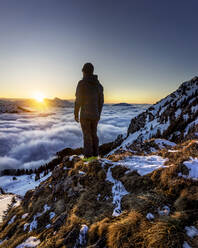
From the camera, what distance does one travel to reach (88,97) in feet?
24.9

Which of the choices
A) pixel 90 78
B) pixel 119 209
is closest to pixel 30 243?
pixel 119 209

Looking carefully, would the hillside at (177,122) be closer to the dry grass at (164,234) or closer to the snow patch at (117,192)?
the snow patch at (117,192)

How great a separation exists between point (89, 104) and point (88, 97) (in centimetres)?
40

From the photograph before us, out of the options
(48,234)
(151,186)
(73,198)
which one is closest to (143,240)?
(151,186)

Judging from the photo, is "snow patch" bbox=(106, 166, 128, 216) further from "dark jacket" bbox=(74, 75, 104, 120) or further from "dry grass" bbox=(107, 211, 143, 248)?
"dark jacket" bbox=(74, 75, 104, 120)

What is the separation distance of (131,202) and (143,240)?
3.62 ft

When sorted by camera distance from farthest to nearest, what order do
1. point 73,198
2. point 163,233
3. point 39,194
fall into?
1. point 39,194
2. point 73,198
3. point 163,233

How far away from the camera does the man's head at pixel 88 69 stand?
7.32 metres

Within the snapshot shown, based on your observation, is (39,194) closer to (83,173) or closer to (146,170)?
(83,173)

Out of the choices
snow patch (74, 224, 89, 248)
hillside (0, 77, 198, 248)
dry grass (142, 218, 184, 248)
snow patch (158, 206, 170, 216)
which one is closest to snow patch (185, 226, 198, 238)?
hillside (0, 77, 198, 248)

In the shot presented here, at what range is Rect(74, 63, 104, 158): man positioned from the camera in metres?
7.46

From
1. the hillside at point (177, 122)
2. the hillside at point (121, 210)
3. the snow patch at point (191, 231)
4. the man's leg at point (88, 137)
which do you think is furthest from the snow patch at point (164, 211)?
the hillside at point (177, 122)

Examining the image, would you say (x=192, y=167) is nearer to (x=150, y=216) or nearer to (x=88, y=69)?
(x=150, y=216)

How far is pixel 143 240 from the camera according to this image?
86.8 inches
